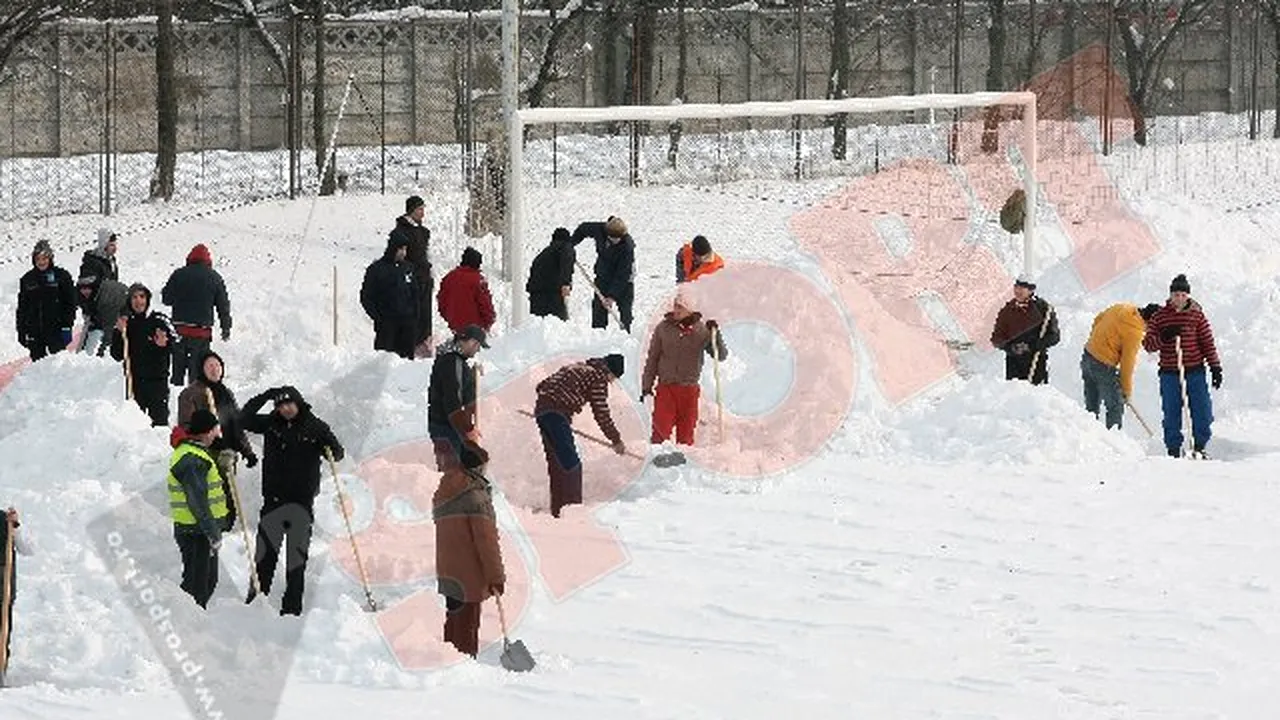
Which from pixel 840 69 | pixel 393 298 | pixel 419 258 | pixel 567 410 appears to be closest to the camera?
pixel 567 410

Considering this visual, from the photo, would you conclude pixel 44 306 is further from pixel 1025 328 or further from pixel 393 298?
pixel 1025 328

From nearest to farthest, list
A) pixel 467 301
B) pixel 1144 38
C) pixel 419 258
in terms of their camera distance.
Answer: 1. pixel 467 301
2. pixel 419 258
3. pixel 1144 38

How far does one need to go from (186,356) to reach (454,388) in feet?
15.9

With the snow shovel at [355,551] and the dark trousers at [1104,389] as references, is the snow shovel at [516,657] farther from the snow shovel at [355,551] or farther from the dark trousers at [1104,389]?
the dark trousers at [1104,389]

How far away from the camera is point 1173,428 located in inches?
724

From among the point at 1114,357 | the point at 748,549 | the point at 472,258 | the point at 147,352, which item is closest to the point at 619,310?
the point at 472,258

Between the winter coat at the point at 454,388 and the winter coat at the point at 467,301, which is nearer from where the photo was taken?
the winter coat at the point at 454,388

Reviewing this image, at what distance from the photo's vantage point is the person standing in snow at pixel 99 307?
19.7m

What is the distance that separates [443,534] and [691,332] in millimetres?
4972

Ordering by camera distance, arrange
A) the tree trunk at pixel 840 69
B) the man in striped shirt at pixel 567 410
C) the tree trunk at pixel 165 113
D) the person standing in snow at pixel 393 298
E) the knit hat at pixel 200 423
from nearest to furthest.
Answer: the knit hat at pixel 200 423
the man in striped shirt at pixel 567 410
the person standing in snow at pixel 393 298
the tree trunk at pixel 165 113
the tree trunk at pixel 840 69

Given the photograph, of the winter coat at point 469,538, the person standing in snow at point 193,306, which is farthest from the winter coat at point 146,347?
the winter coat at point 469,538

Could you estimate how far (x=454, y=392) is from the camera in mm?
14656

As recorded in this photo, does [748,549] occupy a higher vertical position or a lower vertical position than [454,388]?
lower

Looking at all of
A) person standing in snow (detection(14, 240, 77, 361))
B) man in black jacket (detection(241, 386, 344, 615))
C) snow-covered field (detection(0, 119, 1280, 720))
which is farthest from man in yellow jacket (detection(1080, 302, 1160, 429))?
person standing in snow (detection(14, 240, 77, 361))
